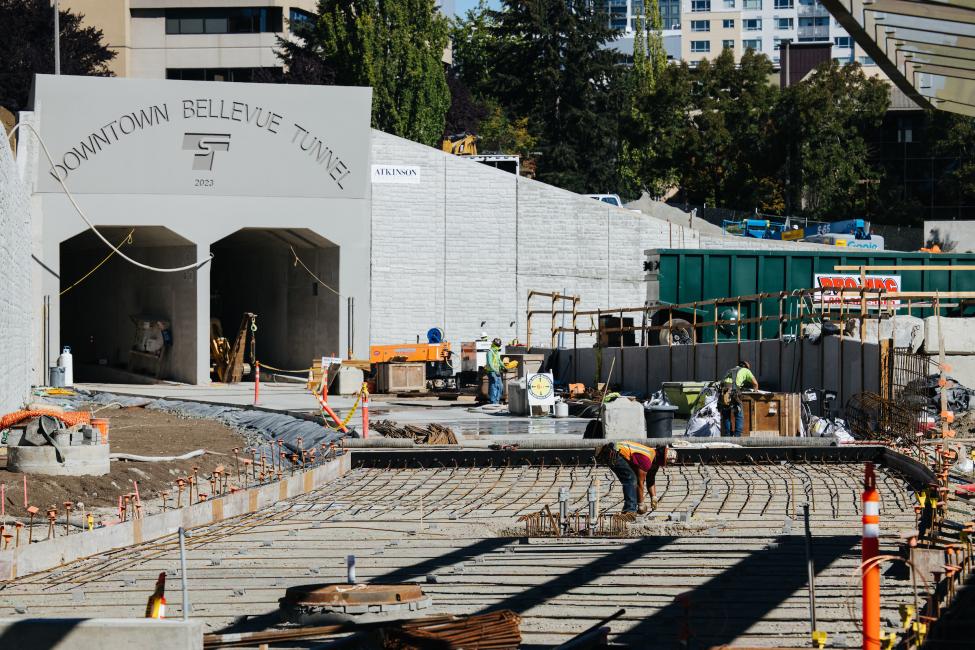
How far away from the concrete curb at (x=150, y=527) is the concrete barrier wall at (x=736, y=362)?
35.2 feet

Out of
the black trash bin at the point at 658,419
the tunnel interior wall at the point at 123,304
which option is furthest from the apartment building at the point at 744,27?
the black trash bin at the point at 658,419

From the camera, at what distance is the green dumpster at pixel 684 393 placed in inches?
1150

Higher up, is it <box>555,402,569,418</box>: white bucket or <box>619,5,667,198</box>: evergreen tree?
<box>619,5,667,198</box>: evergreen tree

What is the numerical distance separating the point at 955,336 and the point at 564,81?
189ft

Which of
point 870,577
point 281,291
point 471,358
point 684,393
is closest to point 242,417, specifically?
point 684,393

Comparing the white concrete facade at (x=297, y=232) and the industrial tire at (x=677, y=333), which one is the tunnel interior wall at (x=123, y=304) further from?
A: the industrial tire at (x=677, y=333)

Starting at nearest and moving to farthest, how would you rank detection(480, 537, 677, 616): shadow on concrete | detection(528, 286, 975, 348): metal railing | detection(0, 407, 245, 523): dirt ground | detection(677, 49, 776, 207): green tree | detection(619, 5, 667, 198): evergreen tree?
detection(480, 537, 677, 616): shadow on concrete, detection(0, 407, 245, 523): dirt ground, detection(528, 286, 975, 348): metal railing, detection(677, 49, 776, 207): green tree, detection(619, 5, 667, 198): evergreen tree

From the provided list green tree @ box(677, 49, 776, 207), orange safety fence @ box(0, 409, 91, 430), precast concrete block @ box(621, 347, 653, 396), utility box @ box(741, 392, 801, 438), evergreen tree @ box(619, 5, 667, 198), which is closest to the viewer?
orange safety fence @ box(0, 409, 91, 430)

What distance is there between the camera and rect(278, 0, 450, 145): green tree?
6406cm

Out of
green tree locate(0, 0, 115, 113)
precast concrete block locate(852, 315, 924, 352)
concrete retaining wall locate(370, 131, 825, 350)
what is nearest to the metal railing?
precast concrete block locate(852, 315, 924, 352)

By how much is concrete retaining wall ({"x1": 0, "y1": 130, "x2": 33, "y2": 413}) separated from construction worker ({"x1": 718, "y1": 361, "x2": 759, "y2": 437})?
41.3ft

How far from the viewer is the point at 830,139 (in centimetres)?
6788

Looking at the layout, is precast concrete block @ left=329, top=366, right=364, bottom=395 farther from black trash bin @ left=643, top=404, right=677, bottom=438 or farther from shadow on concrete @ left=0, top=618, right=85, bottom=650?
shadow on concrete @ left=0, top=618, right=85, bottom=650

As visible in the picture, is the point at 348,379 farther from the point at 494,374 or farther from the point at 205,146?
the point at 205,146
